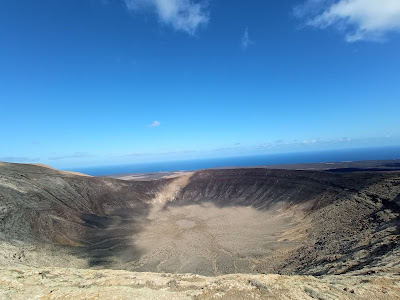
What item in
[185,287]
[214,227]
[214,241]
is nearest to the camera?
[185,287]

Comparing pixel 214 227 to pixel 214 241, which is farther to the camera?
pixel 214 227

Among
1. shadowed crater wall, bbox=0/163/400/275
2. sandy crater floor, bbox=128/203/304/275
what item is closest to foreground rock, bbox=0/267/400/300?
shadowed crater wall, bbox=0/163/400/275

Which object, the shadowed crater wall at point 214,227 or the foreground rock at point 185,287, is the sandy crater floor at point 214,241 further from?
the foreground rock at point 185,287

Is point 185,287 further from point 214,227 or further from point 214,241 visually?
point 214,227

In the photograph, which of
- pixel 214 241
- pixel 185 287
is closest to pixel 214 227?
pixel 214 241

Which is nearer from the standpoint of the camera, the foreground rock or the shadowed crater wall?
the foreground rock

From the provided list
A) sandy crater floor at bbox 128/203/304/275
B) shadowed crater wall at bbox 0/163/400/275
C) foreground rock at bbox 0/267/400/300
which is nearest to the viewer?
foreground rock at bbox 0/267/400/300

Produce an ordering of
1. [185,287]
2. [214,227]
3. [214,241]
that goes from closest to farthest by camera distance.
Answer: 1. [185,287]
2. [214,241]
3. [214,227]

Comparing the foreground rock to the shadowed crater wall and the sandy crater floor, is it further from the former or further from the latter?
the sandy crater floor
